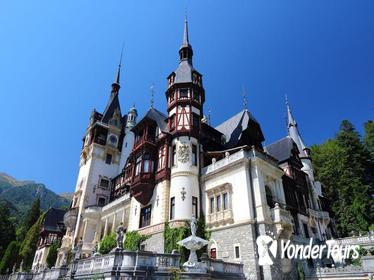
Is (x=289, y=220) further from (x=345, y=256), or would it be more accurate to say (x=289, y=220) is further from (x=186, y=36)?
(x=186, y=36)

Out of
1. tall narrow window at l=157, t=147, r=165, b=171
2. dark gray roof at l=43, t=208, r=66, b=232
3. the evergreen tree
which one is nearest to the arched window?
tall narrow window at l=157, t=147, r=165, b=171

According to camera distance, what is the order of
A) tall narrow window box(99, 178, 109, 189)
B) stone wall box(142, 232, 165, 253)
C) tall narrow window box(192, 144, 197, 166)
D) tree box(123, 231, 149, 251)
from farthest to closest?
1. tall narrow window box(99, 178, 109, 189)
2. tall narrow window box(192, 144, 197, 166)
3. tree box(123, 231, 149, 251)
4. stone wall box(142, 232, 165, 253)

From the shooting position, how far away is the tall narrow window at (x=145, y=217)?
90.8 feet

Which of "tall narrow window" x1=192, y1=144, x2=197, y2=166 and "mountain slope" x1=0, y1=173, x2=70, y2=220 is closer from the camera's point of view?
"tall narrow window" x1=192, y1=144, x2=197, y2=166

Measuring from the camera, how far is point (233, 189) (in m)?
23.5

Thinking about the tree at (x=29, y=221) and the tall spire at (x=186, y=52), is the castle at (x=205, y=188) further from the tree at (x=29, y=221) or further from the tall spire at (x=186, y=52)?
the tree at (x=29, y=221)

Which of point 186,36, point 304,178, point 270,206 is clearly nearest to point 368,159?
point 304,178

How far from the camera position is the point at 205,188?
86.1ft

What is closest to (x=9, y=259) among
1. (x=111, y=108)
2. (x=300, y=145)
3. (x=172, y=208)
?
(x=111, y=108)

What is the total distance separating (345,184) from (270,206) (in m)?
22.4

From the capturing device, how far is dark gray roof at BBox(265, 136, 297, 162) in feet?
107

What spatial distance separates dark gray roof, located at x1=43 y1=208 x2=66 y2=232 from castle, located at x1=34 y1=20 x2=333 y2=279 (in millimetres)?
16080

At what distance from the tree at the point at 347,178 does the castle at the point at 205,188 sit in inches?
132

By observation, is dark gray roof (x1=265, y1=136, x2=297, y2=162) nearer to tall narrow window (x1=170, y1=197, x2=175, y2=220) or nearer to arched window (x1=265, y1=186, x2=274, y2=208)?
arched window (x1=265, y1=186, x2=274, y2=208)
